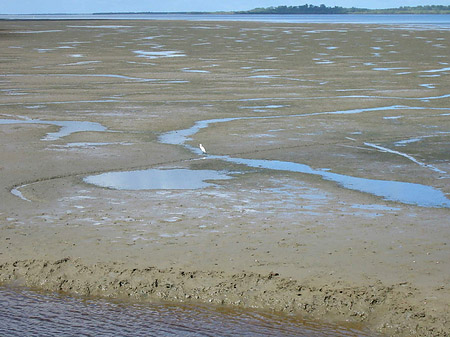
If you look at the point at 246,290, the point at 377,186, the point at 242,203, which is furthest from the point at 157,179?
the point at 246,290

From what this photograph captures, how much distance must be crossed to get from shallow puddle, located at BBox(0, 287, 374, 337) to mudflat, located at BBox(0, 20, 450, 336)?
0.22 meters

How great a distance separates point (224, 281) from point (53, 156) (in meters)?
6.00

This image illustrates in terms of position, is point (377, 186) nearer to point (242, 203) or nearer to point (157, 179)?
point (242, 203)

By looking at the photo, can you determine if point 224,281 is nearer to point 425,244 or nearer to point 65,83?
point 425,244

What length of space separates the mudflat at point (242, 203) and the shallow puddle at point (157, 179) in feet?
0.63

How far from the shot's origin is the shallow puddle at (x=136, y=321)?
221 inches

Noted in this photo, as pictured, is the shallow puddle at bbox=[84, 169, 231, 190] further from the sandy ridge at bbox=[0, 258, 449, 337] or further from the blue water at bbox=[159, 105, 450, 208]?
the sandy ridge at bbox=[0, 258, 449, 337]

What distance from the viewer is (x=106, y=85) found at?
73.6 ft

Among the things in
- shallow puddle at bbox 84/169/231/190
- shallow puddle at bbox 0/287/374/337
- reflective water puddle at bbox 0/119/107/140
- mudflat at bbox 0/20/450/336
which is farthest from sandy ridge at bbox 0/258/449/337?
reflective water puddle at bbox 0/119/107/140

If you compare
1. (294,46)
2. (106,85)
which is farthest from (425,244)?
(294,46)

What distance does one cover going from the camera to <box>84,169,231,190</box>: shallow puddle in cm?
988

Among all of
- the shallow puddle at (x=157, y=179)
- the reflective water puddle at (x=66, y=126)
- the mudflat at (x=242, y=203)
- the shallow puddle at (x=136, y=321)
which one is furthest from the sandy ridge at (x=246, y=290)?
the reflective water puddle at (x=66, y=126)

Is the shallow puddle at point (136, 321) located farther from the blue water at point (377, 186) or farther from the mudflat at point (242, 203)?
the blue water at point (377, 186)

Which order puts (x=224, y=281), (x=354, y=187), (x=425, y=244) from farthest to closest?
(x=354, y=187), (x=425, y=244), (x=224, y=281)
